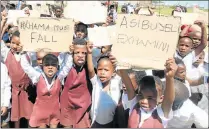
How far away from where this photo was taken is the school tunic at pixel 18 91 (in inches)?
172

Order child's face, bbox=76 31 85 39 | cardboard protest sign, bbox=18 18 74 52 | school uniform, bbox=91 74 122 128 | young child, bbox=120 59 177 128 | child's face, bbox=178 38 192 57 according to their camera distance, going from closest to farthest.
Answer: young child, bbox=120 59 177 128 < school uniform, bbox=91 74 122 128 < cardboard protest sign, bbox=18 18 74 52 < child's face, bbox=178 38 192 57 < child's face, bbox=76 31 85 39

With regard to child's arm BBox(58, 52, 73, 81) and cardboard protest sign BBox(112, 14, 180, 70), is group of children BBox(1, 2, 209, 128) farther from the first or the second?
cardboard protest sign BBox(112, 14, 180, 70)

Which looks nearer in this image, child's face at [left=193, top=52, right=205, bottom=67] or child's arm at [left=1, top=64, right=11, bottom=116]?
child's arm at [left=1, top=64, right=11, bottom=116]

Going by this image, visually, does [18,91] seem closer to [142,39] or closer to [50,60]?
[50,60]

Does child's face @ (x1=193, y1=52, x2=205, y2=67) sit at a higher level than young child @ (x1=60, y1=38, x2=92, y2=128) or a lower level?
higher

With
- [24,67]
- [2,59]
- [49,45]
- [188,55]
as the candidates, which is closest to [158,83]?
[188,55]

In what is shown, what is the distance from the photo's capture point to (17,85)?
14.5ft

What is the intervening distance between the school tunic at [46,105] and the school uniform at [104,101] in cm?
42

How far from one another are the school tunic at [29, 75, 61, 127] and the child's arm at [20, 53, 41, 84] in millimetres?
69

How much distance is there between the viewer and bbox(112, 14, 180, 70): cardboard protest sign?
11.7 ft

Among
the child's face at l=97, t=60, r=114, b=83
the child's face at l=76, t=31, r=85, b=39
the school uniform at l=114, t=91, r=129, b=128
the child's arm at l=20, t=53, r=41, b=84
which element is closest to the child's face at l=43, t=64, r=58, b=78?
the child's arm at l=20, t=53, r=41, b=84

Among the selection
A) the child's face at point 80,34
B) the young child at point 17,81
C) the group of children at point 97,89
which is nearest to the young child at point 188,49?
the group of children at point 97,89

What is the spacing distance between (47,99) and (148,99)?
1.18 m

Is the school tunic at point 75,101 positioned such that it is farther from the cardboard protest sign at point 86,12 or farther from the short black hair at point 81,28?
the cardboard protest sign at point 86,12
